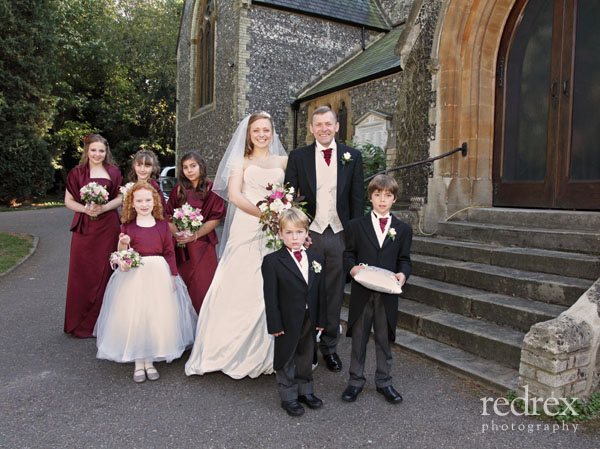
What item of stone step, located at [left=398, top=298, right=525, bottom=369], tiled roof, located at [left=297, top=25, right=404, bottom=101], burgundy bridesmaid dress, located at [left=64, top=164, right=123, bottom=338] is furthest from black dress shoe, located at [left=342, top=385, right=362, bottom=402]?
tiled roof, located at [left=297, top=25, right=404, bottom=101]

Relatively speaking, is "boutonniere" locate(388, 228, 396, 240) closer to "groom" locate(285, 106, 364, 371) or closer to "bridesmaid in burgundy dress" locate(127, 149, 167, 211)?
"groom" locate(285, 106, 364, 371)

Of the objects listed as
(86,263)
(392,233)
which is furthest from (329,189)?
(86,263)

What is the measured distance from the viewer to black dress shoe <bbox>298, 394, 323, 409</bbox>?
308cm

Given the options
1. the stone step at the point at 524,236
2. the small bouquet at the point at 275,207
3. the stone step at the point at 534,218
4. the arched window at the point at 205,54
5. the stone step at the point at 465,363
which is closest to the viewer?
the small bouquet at the point at 275,207

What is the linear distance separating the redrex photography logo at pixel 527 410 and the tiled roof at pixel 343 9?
15194mm

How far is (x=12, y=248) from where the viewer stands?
989 centimetres

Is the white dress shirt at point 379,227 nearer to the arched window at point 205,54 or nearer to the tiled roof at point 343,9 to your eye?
the tiled roof at point 343,9

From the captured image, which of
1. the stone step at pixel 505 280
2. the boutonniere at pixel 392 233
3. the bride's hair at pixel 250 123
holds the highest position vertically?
the bride's hair at pixel 250 123

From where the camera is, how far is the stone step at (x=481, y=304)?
380cm

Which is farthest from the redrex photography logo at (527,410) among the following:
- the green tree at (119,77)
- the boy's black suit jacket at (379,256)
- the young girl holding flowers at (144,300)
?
the green tree at (119,77)

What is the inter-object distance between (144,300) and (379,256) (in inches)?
73.4

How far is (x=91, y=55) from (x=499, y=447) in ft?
93.1

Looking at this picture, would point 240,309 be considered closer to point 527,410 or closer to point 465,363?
point 465,363

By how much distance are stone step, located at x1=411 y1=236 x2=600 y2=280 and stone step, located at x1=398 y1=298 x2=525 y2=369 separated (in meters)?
0.89
